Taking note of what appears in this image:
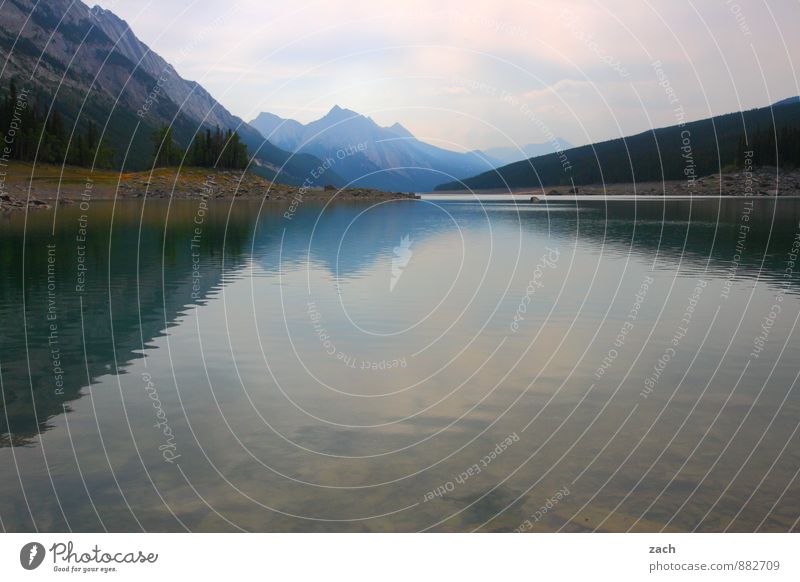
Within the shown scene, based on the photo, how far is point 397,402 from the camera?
69.1 ft

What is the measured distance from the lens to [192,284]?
4544 centimetres

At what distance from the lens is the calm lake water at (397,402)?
13.8m

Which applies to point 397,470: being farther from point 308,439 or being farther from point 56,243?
point 56,243

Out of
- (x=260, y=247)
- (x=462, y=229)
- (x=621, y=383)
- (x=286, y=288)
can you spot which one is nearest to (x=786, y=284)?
(x=621, y=383)

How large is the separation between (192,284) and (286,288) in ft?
20.9
